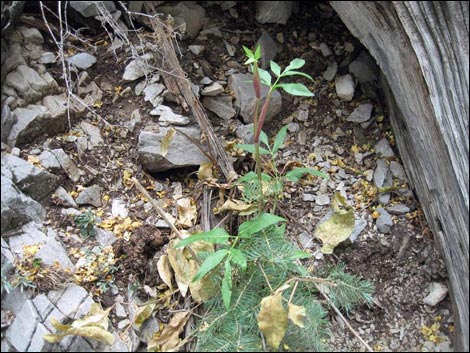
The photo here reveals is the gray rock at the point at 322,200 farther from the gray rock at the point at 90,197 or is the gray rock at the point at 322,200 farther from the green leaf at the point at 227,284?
the gray rock at the point at 90,197

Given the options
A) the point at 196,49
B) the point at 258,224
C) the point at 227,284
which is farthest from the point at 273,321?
the point at 196,49

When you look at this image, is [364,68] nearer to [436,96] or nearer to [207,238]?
[436,96]

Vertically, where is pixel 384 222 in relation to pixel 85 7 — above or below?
below

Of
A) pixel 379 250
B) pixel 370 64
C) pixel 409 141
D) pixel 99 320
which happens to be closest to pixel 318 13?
pixel 370 64

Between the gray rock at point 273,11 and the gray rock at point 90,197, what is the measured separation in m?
1.06

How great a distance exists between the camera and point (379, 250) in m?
2.39

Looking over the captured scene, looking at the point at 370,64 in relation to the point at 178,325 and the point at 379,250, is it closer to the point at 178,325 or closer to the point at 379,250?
the point at 379,250

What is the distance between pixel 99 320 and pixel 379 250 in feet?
3.31

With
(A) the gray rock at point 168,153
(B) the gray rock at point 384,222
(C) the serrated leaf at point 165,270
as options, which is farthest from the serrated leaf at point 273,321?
(A) the gray rock at point 168,153

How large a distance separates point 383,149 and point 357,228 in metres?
0.40

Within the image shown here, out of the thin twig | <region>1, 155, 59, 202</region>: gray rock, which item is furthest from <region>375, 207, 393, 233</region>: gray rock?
<region>1, 155, 59, 202</region>: gray rock

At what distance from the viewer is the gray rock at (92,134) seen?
2.57 metres

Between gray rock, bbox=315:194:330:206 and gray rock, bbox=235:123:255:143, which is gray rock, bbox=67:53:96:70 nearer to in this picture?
gray rock, bbox=235:123:255:143

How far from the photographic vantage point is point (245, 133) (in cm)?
268
